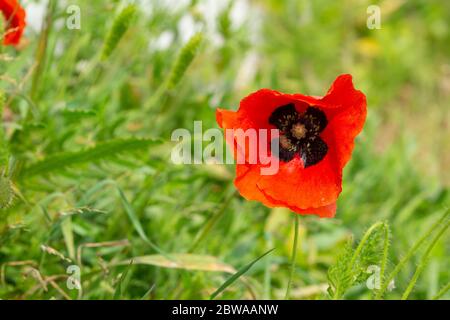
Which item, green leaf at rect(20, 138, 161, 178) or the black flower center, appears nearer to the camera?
the black flower center

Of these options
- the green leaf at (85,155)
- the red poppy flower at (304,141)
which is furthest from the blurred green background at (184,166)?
the red poppy flower at (304,141)

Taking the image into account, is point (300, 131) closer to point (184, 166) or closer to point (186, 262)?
point (186, 262)

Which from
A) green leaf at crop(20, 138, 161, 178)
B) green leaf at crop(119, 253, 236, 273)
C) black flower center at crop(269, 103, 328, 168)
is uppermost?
black flower center at crop(269, 103, 328, 168)

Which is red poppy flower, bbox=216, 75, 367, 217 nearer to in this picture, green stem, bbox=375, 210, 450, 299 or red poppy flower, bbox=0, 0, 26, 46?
green stem, bbox=375, 210, 450, 299

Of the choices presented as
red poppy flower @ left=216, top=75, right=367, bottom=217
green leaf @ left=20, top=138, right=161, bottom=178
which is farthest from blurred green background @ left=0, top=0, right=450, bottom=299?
red poppy flower @ left=216, top=75, right=367, bottom=217

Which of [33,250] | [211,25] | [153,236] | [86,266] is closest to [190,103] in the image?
[211,25]

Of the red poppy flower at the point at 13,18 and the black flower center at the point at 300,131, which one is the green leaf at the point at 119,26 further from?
the black flower center at the point at 300,131
